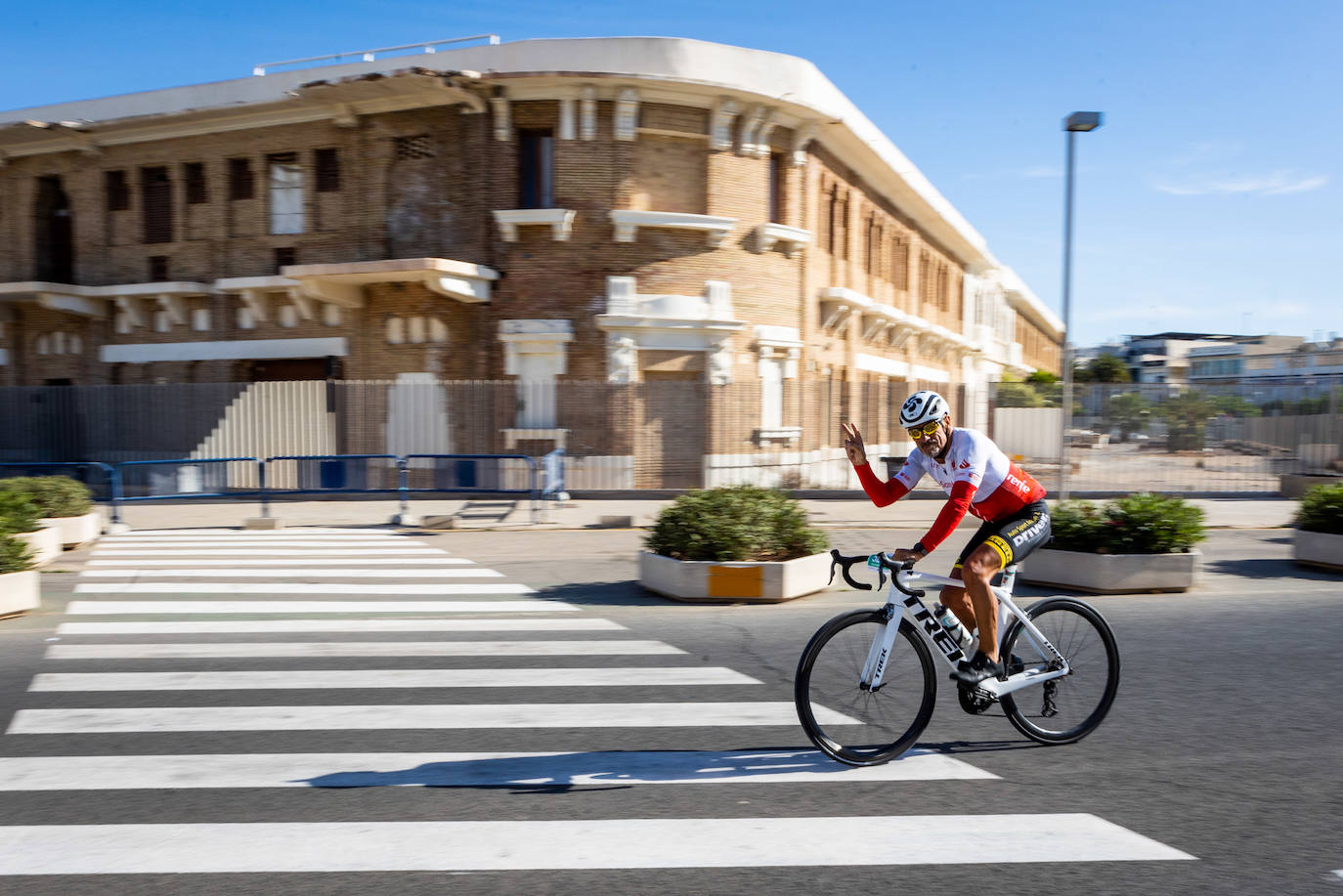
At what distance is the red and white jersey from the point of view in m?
5.14

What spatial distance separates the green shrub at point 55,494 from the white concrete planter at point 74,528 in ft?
0.35

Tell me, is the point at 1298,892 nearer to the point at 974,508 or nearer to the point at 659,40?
the point at 974,508

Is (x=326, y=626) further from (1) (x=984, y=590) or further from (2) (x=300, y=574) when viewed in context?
(1) (x=984, y=590)

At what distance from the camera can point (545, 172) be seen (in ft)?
67.8

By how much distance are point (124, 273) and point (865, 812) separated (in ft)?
84.6

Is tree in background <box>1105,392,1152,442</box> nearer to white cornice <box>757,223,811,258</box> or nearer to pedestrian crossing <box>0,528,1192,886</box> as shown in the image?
white cornice <box>757,223,811,258</box>

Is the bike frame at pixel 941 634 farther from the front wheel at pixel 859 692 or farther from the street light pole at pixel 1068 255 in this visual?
the street light pole at pixel 1068 255

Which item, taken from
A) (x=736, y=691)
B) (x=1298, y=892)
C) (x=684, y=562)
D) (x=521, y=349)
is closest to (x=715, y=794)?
(x=736, y=691)

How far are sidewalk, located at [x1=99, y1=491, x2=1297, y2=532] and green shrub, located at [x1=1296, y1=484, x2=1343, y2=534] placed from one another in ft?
13.5

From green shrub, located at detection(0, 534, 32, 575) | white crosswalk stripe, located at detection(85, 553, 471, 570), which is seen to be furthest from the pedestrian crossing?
white crosswalk stripe, located at detection(85, 553, 471, 570)

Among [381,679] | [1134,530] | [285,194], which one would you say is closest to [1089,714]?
[381,679]

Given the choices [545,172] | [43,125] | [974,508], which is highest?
[43,125]

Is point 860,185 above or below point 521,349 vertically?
above

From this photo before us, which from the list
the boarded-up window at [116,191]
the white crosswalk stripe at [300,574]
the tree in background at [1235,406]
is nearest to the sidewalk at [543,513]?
the tree in background at [1235,406]
